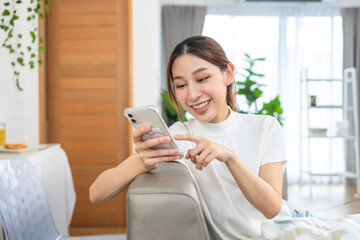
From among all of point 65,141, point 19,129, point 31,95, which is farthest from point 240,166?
point 65,141

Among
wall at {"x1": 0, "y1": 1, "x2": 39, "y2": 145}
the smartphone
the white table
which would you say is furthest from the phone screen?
wall at {"x1": 0, "y1": 1, "x2": 39, "y2": 145}

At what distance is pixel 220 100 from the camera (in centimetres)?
124

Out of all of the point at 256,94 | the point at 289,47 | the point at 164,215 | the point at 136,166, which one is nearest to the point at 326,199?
the point at 256,94

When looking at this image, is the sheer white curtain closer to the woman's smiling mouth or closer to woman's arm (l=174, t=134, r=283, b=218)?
the woman's smiling mouth

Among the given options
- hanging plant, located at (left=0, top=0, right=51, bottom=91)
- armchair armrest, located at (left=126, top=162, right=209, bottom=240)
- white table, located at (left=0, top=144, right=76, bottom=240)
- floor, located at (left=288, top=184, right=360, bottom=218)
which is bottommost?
floor, located at (left=288, top=184, right=360, bottom=218)

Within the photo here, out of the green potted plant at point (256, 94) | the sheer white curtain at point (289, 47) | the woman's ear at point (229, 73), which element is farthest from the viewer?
the sheer white curtain at point (289, 47)

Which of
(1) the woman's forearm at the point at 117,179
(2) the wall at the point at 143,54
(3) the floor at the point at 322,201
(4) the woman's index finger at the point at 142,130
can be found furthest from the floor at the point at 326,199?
(4) the woman's index finger at the point at 142,130

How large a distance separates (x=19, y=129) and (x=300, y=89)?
4161 millimetres

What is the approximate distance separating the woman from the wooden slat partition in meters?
2.19

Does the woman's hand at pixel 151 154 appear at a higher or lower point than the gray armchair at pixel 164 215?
higher

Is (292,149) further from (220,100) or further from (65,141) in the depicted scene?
(220,100)

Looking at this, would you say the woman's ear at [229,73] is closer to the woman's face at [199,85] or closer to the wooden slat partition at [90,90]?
the woman's face at [199,85]

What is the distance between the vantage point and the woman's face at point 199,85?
1.18 meters

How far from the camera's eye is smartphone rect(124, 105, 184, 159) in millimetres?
900
